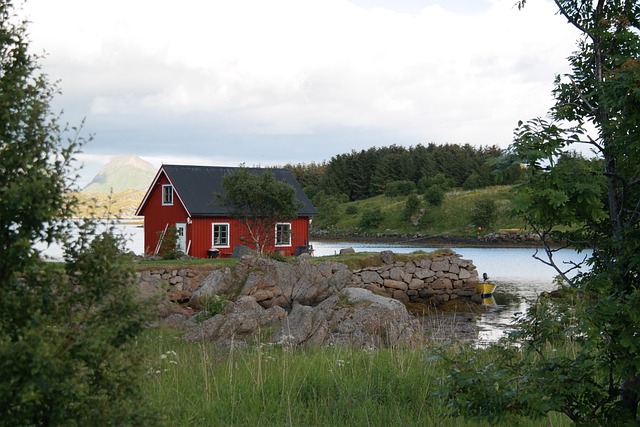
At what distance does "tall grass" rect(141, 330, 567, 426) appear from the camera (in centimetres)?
651

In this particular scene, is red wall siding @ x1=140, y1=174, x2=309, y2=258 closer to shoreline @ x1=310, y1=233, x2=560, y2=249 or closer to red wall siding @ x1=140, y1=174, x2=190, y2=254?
red wall siding @ x1=140, y1=174, x2=190, y2=254

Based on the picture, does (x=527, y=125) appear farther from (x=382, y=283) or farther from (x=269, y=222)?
(x=269, y=222)

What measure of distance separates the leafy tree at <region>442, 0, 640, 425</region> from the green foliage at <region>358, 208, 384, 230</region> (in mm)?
81947

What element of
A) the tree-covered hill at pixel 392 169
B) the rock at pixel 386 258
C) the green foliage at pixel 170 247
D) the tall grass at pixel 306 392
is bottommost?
the tall grass at pixel 306 392

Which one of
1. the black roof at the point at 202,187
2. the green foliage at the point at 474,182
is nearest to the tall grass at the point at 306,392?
the black roof at the point at 202,187

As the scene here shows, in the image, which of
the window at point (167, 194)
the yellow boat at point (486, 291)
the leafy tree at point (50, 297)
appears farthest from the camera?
the window at point (167, 194)

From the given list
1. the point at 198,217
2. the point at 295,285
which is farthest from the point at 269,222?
the point at 295,285

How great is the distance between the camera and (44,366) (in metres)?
3.05

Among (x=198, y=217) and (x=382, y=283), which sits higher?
(x=198, y=217)

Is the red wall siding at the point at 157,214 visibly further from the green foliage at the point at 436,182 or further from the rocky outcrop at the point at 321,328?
the green foliage at the point at 436,182

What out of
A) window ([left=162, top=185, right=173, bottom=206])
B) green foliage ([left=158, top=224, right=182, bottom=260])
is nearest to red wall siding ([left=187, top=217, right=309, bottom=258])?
green foliage ([left=158, top=224, right=182, bottom=260])

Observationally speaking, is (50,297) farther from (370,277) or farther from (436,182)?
(436,182)

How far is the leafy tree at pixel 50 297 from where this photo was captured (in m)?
3.10

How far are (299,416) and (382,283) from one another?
2472cm
